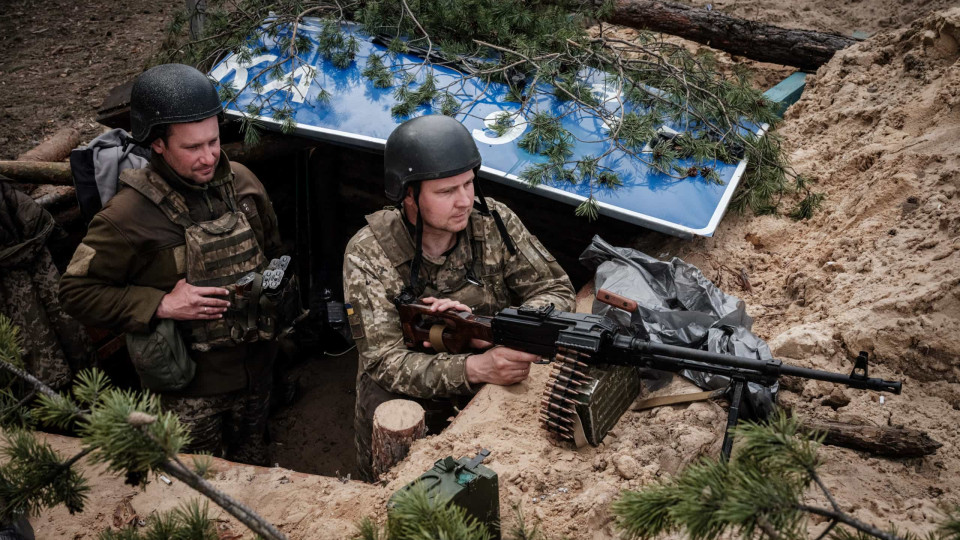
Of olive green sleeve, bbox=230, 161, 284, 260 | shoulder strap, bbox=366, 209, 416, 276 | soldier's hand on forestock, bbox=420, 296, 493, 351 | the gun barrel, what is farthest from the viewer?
olive green sleeve, bbox=230, 161, 284, 260

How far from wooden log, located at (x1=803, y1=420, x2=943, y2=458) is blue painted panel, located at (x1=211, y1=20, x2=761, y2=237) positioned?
5.70 feet

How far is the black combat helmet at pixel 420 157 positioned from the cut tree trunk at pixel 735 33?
401cm

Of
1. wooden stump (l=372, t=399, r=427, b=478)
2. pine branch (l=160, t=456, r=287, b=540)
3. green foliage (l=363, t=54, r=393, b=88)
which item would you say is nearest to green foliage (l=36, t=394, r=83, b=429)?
pine branch (l=160, t=456, r=287, b=540)

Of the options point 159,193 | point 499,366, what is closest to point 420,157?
point 499,366

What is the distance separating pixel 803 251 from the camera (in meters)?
4.93

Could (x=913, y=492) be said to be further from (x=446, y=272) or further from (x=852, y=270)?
(x=446, y=272)

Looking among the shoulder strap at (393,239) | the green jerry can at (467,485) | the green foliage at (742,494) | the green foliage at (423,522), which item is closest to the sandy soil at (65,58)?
the shoulder strap at (393,239)

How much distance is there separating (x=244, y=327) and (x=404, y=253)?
1265 mm

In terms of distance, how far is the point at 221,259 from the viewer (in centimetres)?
449

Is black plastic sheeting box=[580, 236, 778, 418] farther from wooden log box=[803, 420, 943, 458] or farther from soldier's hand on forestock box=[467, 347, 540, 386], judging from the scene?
soldier's hand on forestock box=[467, 347, 540, 386]

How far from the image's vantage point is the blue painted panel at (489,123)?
198 inches

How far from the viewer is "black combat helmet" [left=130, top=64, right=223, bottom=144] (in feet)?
13.8

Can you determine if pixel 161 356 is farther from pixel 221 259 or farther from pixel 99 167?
pixel 99 167

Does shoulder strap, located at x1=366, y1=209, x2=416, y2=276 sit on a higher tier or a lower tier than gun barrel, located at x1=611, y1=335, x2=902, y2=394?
lower
